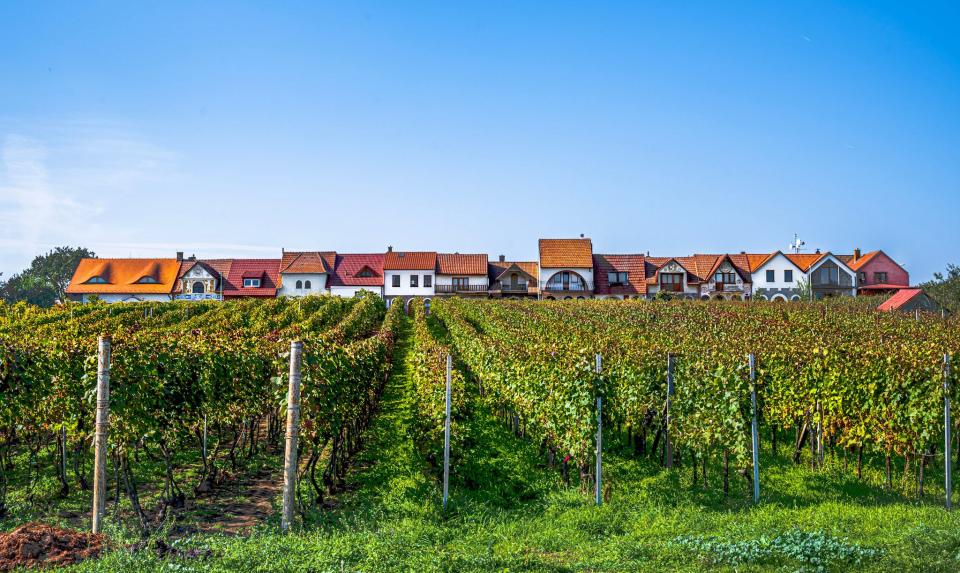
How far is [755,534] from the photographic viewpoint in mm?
7352

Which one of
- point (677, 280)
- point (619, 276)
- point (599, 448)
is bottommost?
point (599, 448)

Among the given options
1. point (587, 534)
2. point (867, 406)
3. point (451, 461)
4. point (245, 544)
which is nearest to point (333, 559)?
point (245, 544)

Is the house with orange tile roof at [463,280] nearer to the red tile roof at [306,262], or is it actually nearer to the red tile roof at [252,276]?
the red tile roof at [306,262]

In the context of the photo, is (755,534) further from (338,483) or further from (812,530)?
(338,483)

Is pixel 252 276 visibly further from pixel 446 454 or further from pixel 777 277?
pixel 446 454

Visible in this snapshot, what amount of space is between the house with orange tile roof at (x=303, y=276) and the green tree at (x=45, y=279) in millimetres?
36877

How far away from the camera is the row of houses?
66250 millimetres

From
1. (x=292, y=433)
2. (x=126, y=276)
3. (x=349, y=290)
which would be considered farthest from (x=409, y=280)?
(x=292, y=433)

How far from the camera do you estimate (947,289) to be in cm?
5097

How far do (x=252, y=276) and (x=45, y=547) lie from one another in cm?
6730

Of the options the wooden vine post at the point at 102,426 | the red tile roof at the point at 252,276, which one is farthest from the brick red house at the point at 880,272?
the wooden vine post at the point at 102,426

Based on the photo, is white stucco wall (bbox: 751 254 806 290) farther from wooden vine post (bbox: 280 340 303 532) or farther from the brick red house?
wooden vine post (bbox: 280 340 303 532)

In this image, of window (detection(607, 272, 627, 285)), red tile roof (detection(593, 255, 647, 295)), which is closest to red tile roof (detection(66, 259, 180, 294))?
red tile roof (detection(593, 255, 647, 295))

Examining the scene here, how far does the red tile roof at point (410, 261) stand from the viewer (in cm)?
7062
